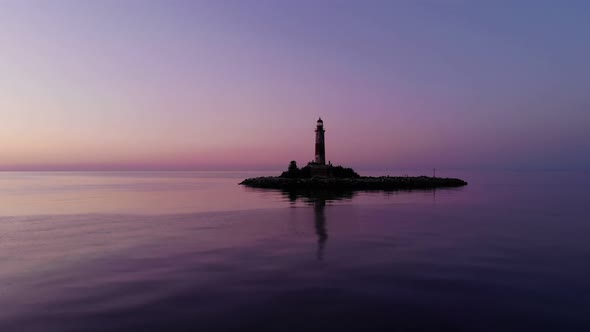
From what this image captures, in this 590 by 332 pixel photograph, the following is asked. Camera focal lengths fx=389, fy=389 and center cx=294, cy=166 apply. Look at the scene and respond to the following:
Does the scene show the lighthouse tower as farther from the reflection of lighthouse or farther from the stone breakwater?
the reflection of lighthouse

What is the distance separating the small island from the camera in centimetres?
5612

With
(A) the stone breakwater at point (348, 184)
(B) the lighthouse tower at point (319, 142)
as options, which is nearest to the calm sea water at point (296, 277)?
(A) the stone breakwater at point (348, 184)

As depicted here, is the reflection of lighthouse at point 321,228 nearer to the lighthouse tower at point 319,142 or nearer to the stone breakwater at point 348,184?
the stone breakwater at point 348,184

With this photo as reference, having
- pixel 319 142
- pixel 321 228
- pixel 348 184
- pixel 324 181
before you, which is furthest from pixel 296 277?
pixel 319 142

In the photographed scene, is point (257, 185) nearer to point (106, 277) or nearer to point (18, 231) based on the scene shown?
point (18, 231)

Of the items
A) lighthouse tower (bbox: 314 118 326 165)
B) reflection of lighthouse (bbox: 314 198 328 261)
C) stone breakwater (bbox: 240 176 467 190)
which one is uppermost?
lighthouse tower (bbox: 314 118 326 165)

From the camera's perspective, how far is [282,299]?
9336mm

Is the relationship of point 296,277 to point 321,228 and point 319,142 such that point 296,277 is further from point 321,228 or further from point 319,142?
point 319,142

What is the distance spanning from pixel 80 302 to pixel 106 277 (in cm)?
227

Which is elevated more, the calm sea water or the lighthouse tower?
the lighthouse tower

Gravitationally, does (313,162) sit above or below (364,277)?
above

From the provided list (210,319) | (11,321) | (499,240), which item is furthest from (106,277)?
(499,240)

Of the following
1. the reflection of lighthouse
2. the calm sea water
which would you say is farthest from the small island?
the calm sea water

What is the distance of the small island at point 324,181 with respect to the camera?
5612 cm
